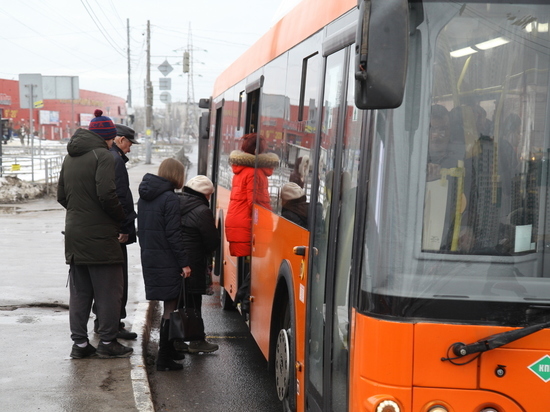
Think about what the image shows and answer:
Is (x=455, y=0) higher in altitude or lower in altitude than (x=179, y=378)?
higher

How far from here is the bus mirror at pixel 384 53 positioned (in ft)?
9.27

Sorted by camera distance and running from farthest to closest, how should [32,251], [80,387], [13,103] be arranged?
[13,103] < [32,251] < [80,387]

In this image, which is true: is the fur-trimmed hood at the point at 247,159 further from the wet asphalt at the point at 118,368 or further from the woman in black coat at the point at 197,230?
the wet asphalt at the point at 118,368

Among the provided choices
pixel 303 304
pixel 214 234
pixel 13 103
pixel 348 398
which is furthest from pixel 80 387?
pixel 13 103

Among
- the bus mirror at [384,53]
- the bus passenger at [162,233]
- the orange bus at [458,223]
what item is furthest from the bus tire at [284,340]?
the bus mirror at [384,53]

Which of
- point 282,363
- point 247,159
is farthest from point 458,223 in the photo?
point 247,159

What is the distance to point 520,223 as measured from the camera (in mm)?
3178

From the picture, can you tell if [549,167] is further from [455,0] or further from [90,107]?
[90,107]

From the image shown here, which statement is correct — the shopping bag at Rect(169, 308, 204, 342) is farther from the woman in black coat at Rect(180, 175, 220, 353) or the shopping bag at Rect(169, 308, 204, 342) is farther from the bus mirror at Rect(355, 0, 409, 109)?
the bus mirror at Rect(355, 0, 409, 109)

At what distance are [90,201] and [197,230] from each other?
2.93ft

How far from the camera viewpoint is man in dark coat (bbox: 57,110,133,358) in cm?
623

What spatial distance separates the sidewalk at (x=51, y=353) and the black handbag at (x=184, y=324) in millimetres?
402

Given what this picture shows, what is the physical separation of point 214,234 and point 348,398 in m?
3.36

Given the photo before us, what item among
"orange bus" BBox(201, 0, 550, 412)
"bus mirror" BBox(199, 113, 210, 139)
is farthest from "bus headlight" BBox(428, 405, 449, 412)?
"bus mirror" BBox(199, 113, 210, 139)
